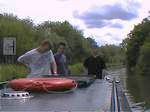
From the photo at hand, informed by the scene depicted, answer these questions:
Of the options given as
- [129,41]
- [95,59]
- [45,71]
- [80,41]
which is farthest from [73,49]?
[45,71]

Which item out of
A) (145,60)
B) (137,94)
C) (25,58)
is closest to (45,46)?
(25,58)

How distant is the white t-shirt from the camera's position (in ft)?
33.0

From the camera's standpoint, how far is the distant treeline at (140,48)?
96875 millimetres

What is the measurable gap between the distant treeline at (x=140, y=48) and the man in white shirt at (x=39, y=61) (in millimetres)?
85750

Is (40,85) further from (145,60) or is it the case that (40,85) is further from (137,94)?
(145,60)

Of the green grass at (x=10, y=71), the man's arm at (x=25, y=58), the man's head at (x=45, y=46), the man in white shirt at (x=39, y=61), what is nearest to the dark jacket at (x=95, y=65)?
the man in white shirt at (x=39, y=61)

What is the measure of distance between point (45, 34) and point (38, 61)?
68.1m

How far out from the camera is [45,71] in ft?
33.9

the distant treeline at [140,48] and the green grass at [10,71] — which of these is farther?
the distant treeline at [140,48]

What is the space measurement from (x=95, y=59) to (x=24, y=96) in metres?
8.25

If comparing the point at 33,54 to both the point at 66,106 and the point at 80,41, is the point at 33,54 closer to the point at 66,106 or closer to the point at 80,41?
the point at 66,106

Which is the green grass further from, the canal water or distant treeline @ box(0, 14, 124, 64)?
the canal water

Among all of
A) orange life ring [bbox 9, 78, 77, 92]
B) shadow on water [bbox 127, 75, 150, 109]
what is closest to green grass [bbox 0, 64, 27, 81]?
shadow on water [bbox 127, 75, 150, 109]

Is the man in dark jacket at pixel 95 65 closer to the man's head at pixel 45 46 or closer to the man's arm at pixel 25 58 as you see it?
the man's arm at pixel 25 58
